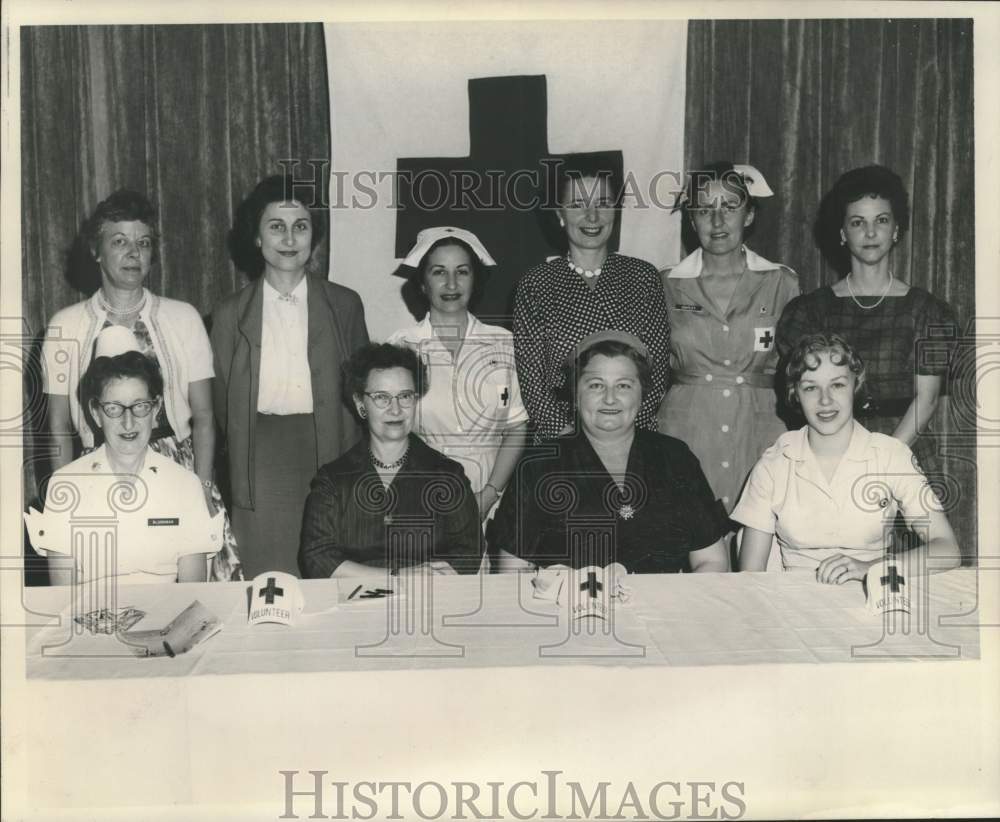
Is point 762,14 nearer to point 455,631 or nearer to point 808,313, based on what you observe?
point 808,313

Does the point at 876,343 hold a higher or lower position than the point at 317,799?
higher

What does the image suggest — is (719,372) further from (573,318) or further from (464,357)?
(464,357)

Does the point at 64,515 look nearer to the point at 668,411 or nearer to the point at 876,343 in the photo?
the point at 668,411

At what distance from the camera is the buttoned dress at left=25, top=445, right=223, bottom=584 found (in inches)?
130

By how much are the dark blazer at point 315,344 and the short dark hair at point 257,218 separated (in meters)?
0.08

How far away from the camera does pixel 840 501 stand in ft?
10.7

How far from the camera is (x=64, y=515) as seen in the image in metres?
3.36

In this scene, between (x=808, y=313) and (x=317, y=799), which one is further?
(x=808, y=313)

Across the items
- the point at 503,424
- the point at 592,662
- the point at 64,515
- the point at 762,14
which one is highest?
the point at 762,14

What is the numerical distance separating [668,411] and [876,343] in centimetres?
65

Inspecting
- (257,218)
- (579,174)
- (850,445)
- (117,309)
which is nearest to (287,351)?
(257,218)

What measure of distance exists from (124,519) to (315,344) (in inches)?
29.1

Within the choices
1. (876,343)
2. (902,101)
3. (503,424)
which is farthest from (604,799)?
(902,101)

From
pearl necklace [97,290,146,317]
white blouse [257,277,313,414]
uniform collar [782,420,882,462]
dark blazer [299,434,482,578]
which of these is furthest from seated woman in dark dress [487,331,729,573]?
pearl necklace [97,290,146,317]
